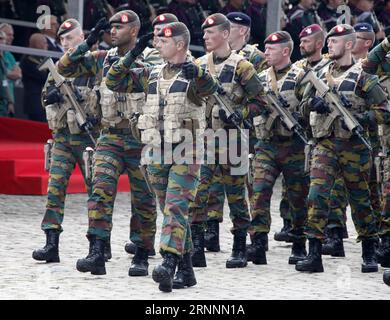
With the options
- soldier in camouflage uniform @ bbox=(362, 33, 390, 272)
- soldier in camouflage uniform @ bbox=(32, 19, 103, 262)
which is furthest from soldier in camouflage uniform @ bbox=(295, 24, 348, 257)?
soldier in camouflage uniform @ bbox=(32, 19, 103, 262)

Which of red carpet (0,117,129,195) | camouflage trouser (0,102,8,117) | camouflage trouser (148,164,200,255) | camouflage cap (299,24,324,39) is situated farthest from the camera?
camouflage trouser (0,102,8,117)

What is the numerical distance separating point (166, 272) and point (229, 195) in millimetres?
1824

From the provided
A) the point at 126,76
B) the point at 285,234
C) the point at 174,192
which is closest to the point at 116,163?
the point at 126,76

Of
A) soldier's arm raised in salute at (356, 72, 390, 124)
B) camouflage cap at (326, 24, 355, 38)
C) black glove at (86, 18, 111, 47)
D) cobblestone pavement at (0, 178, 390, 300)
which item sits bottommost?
cobblestone pavement at (0, 178, 390, 300)

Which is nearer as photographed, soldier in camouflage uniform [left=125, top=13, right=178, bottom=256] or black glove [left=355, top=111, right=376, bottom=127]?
soldier in camouflage uniform [left=125, top=13, right=178, bottom=256]

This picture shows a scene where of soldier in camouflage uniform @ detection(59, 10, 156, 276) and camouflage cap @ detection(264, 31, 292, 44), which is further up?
camouflage cap @ detection(264, 31, 292, 44)

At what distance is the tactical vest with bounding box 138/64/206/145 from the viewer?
428 inches

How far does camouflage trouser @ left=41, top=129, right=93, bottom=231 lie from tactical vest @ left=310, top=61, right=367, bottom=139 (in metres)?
1.91

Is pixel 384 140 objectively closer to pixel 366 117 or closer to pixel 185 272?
pixel 366 117

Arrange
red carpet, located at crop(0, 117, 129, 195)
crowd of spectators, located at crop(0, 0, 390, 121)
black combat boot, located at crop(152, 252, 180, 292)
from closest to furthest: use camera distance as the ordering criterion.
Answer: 1. black combat boot, located at crop(152, 252, 180, 292)
2. red carpet, located at crop(0, 117, 129, 195)
3. crowd of spectators, located at crop(0, 0, 390, 121)

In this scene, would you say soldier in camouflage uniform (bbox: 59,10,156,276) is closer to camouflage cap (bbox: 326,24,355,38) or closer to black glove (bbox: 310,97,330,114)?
black glove (bbox: 310,97,330,114)

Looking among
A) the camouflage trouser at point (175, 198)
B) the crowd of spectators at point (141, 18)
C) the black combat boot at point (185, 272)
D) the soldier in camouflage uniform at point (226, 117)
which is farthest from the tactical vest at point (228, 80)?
the crowd of spectators at point (141, 18)

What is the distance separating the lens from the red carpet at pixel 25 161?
1652 centimetres
